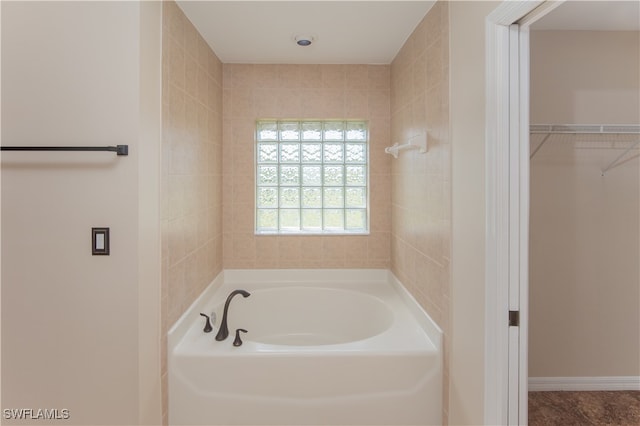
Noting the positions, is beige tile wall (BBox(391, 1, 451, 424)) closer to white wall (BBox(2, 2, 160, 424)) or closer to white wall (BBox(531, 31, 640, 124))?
white wall (BBox(531, 31, 640, 124))

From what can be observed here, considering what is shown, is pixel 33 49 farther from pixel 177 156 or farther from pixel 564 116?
pixel 564 116

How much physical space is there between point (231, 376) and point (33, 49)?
5.67 ft

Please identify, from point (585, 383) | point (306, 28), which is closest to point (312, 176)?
point (306, 28)

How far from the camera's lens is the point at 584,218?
2156 millimetres

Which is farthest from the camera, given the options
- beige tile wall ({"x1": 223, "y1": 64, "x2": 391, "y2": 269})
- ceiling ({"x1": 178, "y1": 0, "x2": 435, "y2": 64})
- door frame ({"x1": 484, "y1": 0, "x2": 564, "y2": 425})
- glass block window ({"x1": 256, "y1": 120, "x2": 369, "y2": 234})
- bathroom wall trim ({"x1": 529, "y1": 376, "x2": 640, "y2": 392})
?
glass block window ({"x1": 256, "y1": 120, "x2": 369, "y2": 234})

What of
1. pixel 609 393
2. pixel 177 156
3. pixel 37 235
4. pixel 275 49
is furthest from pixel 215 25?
pixel 609 393

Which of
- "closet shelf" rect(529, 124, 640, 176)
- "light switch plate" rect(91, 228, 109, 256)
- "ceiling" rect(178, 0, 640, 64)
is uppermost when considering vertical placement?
"ceiling" rect(178, 0, 640, 64)

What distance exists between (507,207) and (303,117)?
1.96 meters

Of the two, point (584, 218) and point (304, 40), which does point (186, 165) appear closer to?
point (304, 40)

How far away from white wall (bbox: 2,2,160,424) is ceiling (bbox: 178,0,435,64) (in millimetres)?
691

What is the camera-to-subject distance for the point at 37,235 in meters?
1.40

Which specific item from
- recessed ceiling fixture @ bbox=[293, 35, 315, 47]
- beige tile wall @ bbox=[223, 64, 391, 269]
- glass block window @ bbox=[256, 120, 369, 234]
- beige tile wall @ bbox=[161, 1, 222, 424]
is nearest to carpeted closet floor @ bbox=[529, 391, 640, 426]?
beige tile wall @ bbox=[223, 64, 391, 269]

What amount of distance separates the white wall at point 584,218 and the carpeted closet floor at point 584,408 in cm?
13

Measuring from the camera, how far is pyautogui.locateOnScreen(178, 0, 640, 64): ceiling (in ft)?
6.06
